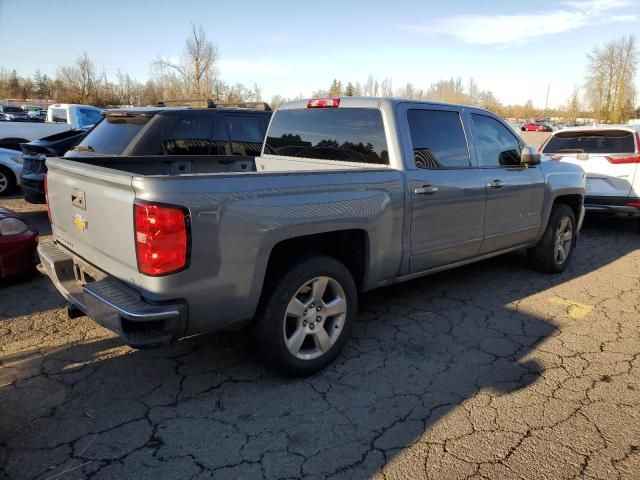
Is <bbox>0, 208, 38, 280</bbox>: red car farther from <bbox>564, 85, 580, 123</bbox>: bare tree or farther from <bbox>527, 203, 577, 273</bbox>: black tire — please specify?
<bbox>564, 85, 580, 123</bbox>: bare tree

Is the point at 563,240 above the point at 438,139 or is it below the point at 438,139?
below

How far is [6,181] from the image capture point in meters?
9.70

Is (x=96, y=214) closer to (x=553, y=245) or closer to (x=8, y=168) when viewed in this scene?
(x=553, y=245)

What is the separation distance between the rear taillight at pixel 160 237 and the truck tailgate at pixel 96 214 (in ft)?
0.26

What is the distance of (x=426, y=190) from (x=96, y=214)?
7.86 ft

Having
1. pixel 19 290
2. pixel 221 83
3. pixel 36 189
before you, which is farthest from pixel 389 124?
pixel 221 83

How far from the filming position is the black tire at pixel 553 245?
5480 millimetres

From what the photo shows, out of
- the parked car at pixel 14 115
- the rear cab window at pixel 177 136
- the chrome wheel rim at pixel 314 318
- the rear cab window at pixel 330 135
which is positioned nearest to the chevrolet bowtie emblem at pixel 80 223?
the chrome wheel rim at pixel 314 318

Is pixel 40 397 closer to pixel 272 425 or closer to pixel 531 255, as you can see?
pixel 272 425

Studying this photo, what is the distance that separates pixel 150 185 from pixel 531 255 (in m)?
4.66

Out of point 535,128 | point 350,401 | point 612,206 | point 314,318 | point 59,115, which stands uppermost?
point 535,128

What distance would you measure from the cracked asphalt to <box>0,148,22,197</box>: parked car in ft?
20.7

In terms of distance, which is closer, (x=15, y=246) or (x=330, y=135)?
(x=330, y=135)

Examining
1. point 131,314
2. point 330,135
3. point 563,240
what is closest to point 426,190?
point 330,135
